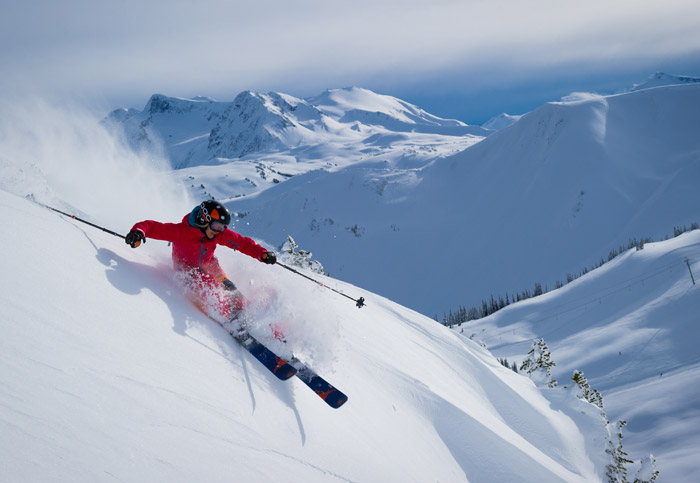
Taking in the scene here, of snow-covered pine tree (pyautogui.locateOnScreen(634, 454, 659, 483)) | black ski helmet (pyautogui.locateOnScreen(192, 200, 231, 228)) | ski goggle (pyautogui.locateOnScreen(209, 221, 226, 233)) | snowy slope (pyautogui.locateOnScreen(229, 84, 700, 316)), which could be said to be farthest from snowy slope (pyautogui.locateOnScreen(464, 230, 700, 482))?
snowy slope (pyautogui.locateOnScreen(229, 84, 700, 316))

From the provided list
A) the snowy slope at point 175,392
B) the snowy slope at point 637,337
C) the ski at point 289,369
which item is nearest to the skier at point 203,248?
the snowy slope at point 175,392

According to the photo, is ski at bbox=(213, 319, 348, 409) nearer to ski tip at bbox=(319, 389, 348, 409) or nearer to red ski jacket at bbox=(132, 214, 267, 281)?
ski tip at bbox=(319, 389, 348, 409)

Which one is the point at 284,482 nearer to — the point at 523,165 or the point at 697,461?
the point at 697,461

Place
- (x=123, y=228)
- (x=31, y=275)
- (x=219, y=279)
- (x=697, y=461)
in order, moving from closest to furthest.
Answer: (x=31, y=275) → (x=219, y=279) → (x=123, y=228) → (x=697, y=461)

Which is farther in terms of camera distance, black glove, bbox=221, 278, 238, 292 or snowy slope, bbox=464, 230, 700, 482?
snowy slope, bbox=464, 230, 700, 482

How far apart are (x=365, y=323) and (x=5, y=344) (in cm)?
745

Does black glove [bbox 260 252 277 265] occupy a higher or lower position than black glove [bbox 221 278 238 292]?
higher

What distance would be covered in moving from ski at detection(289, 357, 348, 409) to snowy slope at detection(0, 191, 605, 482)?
119 mm

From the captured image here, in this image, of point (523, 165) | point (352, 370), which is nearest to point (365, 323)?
point (352, 370)

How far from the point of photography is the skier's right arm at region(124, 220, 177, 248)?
5156 millimetres

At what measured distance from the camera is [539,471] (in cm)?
697

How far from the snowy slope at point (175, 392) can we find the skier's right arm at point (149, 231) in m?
0.40

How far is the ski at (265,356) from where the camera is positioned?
16.3 feet

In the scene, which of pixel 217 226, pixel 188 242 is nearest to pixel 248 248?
pixel 217 226
